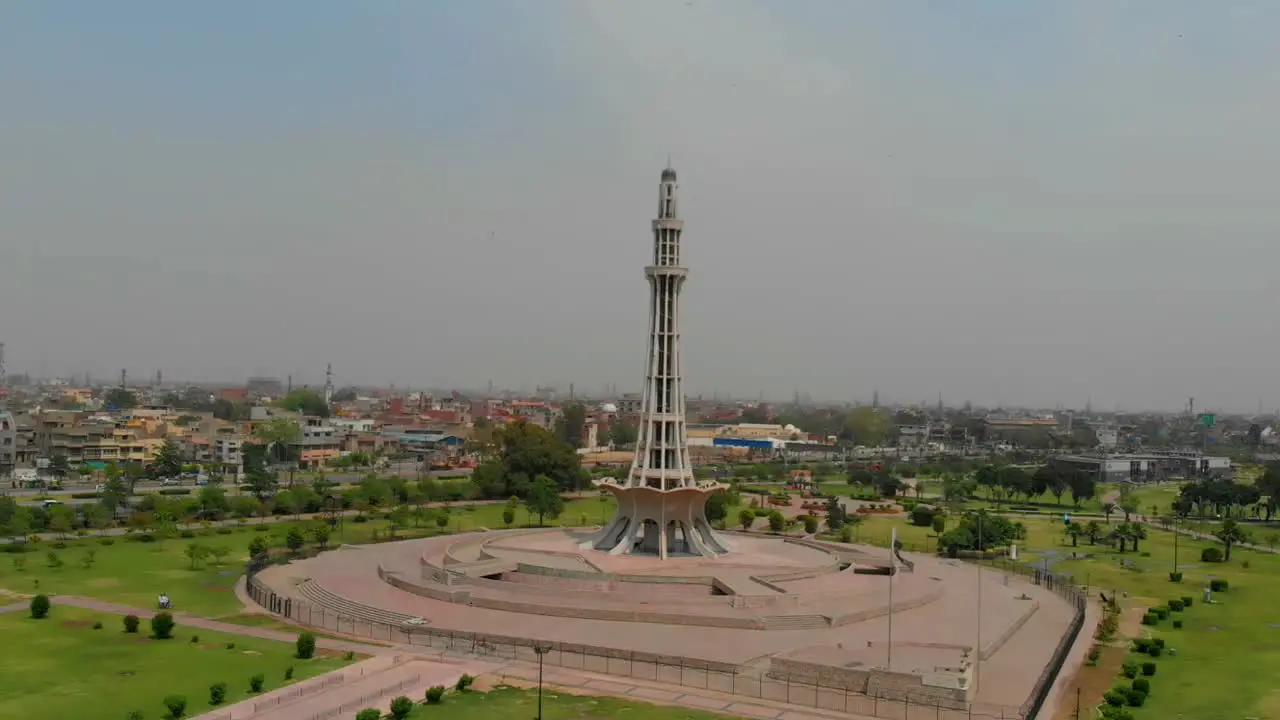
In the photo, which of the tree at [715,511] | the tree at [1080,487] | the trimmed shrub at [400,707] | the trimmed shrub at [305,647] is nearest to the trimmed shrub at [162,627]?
the trimmed shrub at [305,647]

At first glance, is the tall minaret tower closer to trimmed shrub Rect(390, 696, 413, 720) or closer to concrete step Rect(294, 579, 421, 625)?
concrete step Rect(294, 579, 421, 625)

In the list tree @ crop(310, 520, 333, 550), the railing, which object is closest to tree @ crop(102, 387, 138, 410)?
tree @ crop(310, 520, 333, 550)

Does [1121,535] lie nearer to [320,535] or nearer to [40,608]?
[320,535]

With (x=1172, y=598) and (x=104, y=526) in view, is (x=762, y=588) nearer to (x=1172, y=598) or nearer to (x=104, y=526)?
(x=1172, y=598)

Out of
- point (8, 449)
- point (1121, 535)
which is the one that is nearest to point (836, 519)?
point (1121, 535)

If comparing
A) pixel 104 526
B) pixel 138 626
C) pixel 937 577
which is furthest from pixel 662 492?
pixel 104 526

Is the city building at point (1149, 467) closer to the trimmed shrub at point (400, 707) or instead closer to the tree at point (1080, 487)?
the tree at point (1080, 487)
